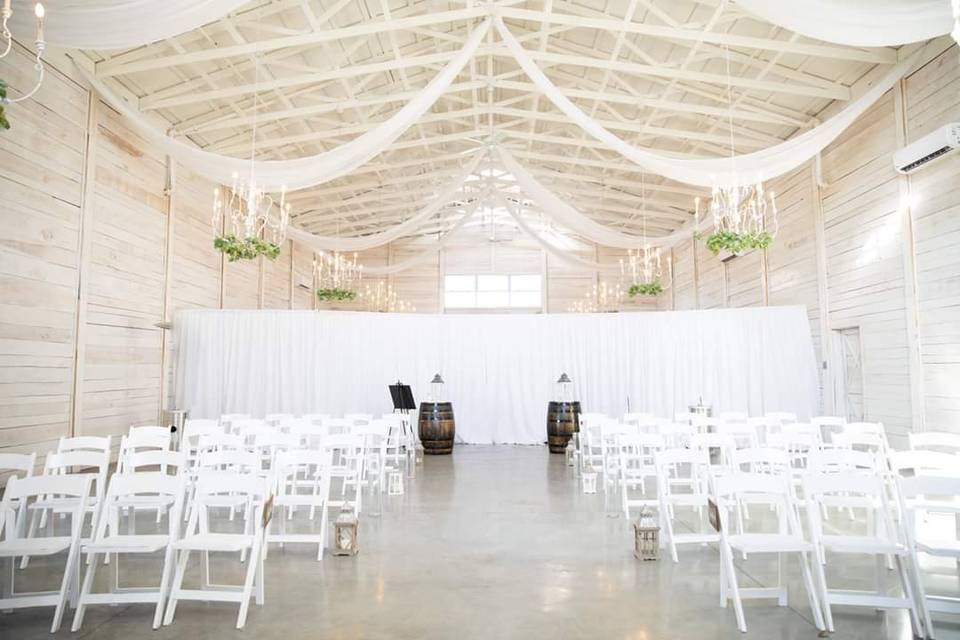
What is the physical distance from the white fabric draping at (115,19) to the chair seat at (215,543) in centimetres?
393

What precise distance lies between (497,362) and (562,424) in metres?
2.09

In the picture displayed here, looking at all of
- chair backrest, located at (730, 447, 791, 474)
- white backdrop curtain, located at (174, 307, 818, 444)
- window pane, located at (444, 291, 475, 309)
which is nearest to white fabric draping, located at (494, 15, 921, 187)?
chair backrest, located at (730, 447, 791, 474)

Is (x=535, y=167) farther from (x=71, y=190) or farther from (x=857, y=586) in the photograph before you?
(x=857, y=586)

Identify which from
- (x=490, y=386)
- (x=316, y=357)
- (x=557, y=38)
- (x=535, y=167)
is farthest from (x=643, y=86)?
(x=316, y=357)

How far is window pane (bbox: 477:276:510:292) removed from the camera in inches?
764

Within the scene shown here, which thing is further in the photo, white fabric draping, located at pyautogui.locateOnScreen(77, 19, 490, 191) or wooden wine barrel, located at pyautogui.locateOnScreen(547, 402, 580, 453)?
wooden wine barrel, located at pyautogui.locateOnScreen(547, 402, 580, 453)

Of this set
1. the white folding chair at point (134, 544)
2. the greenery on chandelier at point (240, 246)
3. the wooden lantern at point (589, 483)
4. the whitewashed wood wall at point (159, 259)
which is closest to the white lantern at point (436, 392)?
the whitewashed wood wall at point (159, 259)

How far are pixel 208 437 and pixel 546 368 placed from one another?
7.39m

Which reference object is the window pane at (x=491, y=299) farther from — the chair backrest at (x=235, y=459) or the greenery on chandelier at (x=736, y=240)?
the chair backrest at (x=235, y=459)

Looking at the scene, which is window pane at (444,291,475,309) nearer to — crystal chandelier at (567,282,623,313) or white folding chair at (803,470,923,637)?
crystal chandelier at (567,282,623,313)

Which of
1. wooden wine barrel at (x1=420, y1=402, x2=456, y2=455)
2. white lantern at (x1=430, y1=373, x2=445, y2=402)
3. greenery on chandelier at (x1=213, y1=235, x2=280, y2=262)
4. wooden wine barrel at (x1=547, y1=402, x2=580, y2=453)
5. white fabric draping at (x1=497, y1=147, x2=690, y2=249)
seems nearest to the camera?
greenery on chandelier at (x1=213, y1=235, x2=280, y2=262)

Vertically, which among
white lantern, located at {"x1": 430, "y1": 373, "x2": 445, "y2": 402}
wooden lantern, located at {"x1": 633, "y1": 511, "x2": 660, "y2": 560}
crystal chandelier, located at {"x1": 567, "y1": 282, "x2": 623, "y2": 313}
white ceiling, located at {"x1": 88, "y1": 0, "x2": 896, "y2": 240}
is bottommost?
wooden lantern, located at {"x1": 633, "y1": 511, "x2": 660, "y2": 560}

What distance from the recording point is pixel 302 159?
276 inches

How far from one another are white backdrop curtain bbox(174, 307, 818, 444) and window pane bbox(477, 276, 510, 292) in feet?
25.1
